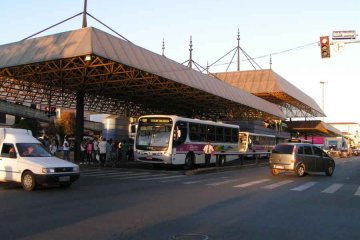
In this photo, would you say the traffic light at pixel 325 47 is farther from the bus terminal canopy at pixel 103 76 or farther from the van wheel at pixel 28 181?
the van wheel at pixel 28 181

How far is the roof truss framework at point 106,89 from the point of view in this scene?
1168 inches

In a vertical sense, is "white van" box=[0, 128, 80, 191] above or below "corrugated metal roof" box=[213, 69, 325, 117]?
below

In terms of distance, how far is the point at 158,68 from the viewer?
30000mm

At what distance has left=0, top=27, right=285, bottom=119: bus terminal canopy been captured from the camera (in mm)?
25375

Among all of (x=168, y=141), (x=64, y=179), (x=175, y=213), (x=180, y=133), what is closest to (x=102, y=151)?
(x=168, y=141)

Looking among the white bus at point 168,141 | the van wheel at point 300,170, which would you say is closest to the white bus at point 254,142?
the white bus at point 168,141

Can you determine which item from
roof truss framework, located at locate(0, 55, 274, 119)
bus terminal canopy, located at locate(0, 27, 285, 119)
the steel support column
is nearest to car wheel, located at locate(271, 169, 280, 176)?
Result: bus terminal canopy, located at locate(0, 27, 285, 119)

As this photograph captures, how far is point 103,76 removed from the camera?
1304 inches

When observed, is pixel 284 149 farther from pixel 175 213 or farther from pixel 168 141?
pixel 175 213

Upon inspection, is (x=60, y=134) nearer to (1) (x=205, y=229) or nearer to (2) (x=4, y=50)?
(2) (x=4, y=50)

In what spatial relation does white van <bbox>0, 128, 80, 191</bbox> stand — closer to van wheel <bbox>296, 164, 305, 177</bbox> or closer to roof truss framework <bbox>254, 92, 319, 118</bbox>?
van wheel <bbox>296, 164, 305, 177</bbox>

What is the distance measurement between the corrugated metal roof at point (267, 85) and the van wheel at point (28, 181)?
2055 inches

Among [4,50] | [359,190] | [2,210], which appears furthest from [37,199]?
[4,50]

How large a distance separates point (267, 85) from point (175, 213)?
184 feet
